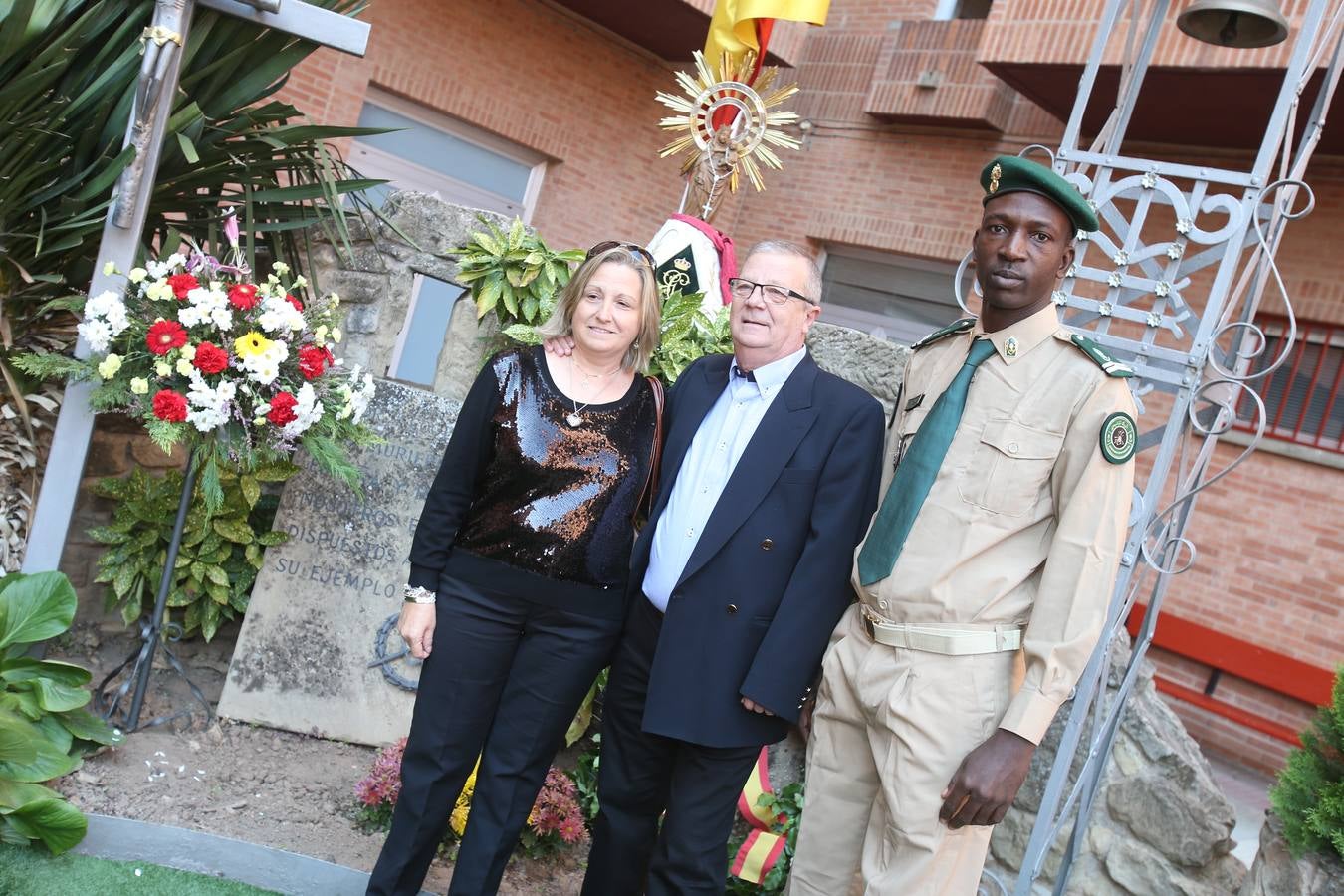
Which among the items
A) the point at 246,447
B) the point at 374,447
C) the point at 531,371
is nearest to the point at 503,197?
the point at 374,447

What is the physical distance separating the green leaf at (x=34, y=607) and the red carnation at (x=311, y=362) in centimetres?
93

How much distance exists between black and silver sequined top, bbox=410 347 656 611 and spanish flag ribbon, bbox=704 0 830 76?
9.06 feet

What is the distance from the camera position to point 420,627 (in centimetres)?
270

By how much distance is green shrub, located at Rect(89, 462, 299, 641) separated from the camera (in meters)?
3.90

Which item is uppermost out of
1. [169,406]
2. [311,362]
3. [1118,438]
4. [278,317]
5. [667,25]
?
[667,25]

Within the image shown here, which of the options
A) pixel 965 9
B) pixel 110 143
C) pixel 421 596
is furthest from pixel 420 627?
pixel 965 9

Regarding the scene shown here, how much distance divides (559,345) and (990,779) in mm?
1459

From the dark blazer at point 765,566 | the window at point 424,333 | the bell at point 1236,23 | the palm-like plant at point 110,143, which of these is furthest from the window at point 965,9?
the dark blazer at point 765,566

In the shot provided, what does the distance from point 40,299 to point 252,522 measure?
1072mm

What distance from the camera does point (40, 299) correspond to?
366 cm

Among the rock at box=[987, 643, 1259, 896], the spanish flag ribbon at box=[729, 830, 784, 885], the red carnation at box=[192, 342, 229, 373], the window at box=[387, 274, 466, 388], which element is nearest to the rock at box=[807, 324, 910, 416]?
the rock at box=[987, 643, 1259, 896]

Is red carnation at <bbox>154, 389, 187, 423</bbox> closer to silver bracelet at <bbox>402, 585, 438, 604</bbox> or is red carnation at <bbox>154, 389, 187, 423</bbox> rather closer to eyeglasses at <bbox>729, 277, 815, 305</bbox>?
silver bracelet at <bbox>402, 585, 438, 604</bbox>

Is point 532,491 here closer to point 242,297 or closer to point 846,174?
point 242,297

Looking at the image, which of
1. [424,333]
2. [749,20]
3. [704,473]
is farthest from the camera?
[424,333]
